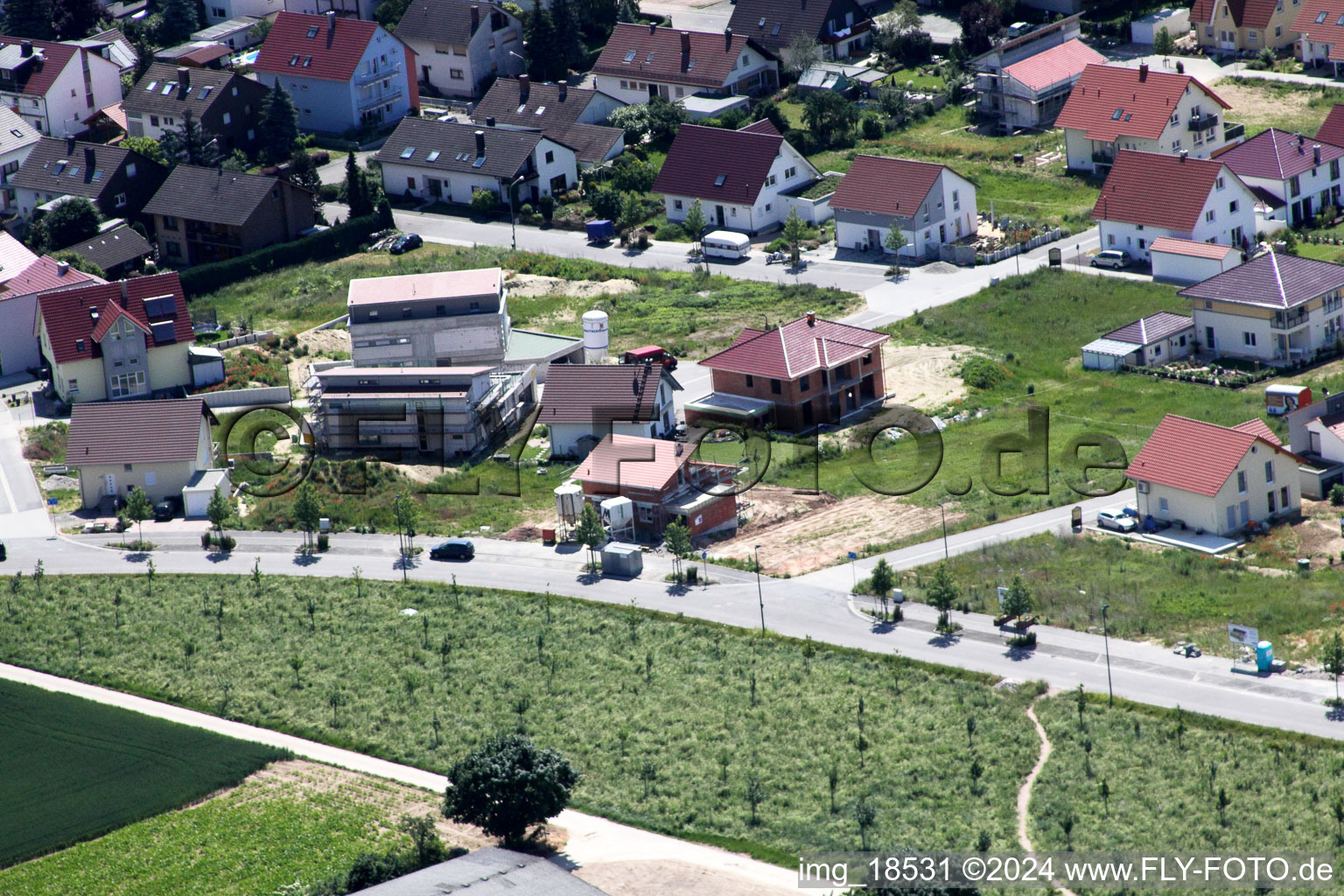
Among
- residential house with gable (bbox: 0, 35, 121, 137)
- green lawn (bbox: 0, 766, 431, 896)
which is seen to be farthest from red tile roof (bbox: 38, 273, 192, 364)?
green lawn (bbox: 0, 766, 431, 896)

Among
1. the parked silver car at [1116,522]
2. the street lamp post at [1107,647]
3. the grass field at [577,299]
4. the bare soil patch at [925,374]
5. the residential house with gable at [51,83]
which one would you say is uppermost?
the residential house with gable at [51,83]

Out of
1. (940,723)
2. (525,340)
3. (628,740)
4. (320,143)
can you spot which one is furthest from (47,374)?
(940,723)

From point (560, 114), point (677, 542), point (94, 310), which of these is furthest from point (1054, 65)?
point (94, 310)

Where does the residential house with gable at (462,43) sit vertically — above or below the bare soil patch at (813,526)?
above

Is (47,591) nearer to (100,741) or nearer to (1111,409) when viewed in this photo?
(100,741)

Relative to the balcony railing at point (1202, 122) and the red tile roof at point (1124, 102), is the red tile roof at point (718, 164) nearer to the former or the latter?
the red tile roof at point (1124, 102)

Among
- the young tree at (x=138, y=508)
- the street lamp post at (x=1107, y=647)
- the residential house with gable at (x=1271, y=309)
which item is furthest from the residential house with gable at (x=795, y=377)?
the young tree at (x=138, y=508)

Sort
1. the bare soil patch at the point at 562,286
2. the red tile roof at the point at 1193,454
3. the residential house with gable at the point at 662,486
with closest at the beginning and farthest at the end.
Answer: the red tile roof at the point at 1193,454, the residential house with gable at the point at 662,486, the bare soil patch at the point at 562,286

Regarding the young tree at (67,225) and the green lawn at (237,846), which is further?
the young tree at (67,225)
